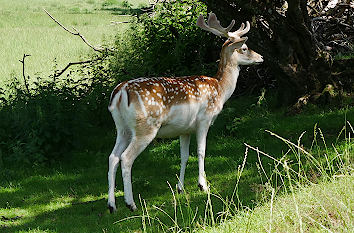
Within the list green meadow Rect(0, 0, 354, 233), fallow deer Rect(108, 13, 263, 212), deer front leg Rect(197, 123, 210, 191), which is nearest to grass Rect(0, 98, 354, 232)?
green meadow Rect(0, 0, 354, 233)

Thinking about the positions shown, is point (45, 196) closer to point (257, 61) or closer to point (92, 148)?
point (92, 148)

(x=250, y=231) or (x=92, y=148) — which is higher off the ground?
(x=250, y=231)

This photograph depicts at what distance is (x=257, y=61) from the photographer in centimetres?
793

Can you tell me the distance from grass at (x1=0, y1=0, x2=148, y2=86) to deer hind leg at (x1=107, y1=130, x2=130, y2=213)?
4.81m

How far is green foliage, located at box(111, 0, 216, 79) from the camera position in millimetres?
10781

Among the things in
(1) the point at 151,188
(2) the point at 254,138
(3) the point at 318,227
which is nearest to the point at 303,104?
(2) the point at 254,138

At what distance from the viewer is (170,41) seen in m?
11.3

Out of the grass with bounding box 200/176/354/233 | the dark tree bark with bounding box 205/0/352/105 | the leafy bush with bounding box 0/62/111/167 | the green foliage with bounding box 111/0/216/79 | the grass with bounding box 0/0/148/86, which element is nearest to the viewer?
the grass with bounding box 200/176/354/233

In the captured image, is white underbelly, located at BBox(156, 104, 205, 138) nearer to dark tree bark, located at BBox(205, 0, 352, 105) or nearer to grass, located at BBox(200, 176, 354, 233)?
grass, located at BBox(200, 176, 354, 233)

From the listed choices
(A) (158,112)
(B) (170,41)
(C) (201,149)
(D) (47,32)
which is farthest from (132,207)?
(D) (47,32)

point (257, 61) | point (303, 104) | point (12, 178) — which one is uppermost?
→ point (257, 61)

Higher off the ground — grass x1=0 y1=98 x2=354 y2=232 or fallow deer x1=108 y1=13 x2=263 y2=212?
fallow deer x1=108 y1=13 x2=263 y2=212

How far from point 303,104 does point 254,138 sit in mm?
1041

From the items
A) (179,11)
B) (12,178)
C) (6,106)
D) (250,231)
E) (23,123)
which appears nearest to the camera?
(250,231)
